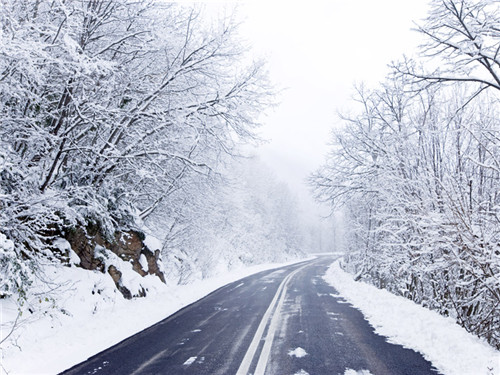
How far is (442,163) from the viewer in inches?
304

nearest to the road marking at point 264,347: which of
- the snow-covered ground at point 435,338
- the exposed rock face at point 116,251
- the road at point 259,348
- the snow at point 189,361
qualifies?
the road at point 259,348

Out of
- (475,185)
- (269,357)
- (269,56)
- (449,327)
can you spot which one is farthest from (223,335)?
(269,56)

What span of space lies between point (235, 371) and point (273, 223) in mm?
51574

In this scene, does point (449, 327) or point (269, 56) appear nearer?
point (449, 327)

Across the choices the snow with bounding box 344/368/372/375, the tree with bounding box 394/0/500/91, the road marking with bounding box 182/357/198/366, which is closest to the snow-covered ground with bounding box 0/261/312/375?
the road marking with bounding box 182/357/198/366

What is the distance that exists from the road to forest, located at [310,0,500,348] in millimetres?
1954

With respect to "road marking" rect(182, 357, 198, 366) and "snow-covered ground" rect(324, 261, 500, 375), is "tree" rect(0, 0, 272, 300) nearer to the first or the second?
"road marking" rect(182, 357, 198, 366)

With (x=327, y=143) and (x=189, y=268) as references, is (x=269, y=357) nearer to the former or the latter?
(x=327, y=143)

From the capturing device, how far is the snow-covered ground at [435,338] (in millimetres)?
4797

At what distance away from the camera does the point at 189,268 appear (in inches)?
821

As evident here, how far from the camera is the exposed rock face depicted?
32.7 feet

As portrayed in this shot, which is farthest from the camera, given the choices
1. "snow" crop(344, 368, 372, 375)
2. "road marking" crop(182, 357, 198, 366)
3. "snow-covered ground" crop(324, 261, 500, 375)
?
"road marking" crop(182, 357, 198, 366)

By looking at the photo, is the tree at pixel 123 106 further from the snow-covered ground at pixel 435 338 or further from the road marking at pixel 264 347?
the snow-covered ground at pixel 435 338

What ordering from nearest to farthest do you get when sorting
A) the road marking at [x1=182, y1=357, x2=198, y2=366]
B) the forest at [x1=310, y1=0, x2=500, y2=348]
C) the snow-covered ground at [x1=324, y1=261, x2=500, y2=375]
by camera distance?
the snow-covered ground at [x1=324, y1=261, x2=500, y2=375] < the road marking at [x1=182, y1=357, x2=198, y2=366] < the forest at [x1=310, y1=0, x2=500, y2=348]
